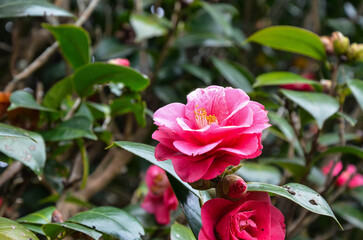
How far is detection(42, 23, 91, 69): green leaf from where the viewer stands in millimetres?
904

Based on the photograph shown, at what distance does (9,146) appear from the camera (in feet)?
2.29

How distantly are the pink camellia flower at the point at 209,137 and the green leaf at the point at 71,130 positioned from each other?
12.8 inches

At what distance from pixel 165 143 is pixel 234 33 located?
1.24m

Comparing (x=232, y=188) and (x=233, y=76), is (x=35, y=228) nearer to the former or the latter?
(x=232, y=188)

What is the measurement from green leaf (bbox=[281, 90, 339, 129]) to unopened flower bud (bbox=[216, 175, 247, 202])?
358mm

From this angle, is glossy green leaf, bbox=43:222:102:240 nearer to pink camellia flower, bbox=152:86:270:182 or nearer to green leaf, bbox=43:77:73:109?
pink camellia flower, bbox=152:86:270:182

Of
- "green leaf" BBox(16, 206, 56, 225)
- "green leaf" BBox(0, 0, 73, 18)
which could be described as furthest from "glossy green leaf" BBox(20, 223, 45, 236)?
"green leaf" BBox(0, 0, 73, 18)

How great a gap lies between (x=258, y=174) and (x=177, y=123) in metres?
0.65

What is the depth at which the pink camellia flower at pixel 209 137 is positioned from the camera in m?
0.53

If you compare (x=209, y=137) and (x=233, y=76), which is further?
(x=233, y=76)

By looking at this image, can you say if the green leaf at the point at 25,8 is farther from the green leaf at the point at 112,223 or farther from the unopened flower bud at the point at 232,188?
the unopened flower bud at the point at 232,188

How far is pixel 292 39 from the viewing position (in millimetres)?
1072

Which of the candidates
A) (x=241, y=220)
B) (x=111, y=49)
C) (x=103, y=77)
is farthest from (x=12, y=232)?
(x=111, y=49)

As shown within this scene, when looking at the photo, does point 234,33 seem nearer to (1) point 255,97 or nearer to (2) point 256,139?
(1) point 255,97
